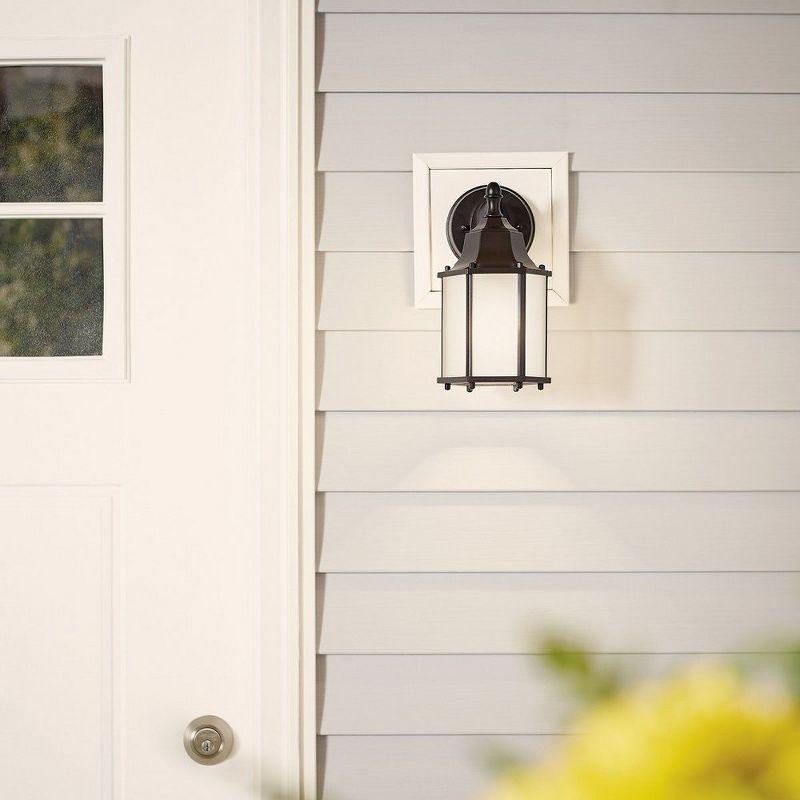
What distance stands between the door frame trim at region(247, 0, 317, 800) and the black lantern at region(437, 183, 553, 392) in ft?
0.76

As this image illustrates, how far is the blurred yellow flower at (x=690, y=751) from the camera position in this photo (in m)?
0.22

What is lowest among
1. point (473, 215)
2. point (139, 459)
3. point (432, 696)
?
point (432, 696)

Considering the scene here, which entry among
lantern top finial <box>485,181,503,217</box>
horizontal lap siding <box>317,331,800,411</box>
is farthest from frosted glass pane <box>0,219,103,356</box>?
lantern top finial <box>485,181,503,217</box>

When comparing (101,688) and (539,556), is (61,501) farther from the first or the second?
(539,556)

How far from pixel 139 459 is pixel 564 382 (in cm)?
68

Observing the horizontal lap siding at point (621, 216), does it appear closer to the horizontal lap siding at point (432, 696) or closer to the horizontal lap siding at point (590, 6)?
the horizontal lap siding at point (590, 6)

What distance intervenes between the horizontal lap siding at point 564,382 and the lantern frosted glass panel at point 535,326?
10cm

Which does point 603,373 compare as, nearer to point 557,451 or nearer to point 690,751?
point 557,451

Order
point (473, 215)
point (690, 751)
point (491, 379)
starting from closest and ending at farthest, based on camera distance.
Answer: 1. point (690, 751)
2. point (491, 379)
3. point (473, 215)

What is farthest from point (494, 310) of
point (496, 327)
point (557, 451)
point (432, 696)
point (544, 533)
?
point (432, 696)

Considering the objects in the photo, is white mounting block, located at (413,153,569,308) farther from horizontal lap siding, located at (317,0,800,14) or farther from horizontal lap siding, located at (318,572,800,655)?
horizontal lap siding, located at (318,572,800,655)

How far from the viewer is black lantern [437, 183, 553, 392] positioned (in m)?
1.05

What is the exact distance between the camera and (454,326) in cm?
107

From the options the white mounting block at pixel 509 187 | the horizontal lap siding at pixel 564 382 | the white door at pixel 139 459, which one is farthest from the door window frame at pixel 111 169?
the white mounting block at pixel 509 187
